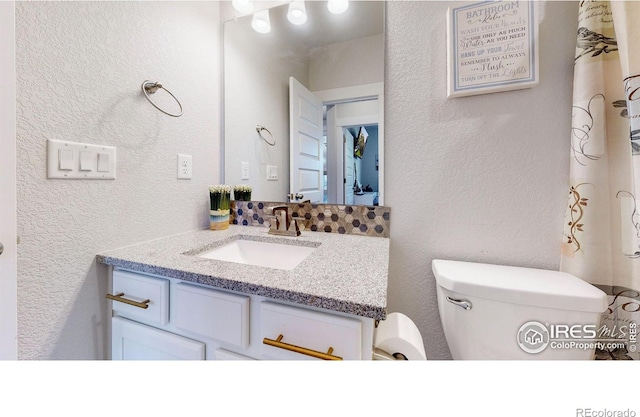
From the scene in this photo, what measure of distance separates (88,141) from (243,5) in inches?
38.2

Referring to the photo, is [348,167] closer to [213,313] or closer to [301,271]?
[301,271]

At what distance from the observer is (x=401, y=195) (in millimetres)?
973

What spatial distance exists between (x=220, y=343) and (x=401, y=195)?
0.82 meters

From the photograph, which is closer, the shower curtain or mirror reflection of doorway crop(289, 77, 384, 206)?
the shower curtain

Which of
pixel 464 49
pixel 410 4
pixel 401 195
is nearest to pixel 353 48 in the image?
pixel 410 4

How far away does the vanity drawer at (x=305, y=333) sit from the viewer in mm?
473

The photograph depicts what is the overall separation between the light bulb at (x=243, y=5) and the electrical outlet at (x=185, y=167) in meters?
0.79

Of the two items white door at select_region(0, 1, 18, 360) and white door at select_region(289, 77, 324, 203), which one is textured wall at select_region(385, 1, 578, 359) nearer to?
white door at select_region(289, 77, 324, 203)

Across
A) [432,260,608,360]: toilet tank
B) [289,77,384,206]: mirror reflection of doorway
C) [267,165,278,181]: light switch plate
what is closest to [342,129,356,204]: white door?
[289,77,384,206]: mirror reflection of doorway

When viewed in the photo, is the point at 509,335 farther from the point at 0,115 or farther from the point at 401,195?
the point at 0,115

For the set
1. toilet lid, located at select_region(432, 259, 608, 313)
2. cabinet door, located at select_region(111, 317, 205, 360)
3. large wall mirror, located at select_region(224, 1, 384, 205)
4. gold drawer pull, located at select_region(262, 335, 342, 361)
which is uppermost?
large wall mirror, located at select_region(224, 1, 384, 205)

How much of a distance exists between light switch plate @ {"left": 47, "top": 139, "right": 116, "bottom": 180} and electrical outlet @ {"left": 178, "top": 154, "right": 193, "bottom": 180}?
0.25m

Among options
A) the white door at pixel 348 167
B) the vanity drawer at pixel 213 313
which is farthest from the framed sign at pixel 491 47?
the vanity drawer at pixel 213 313

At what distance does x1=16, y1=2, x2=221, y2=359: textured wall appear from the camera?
23.2 inches
